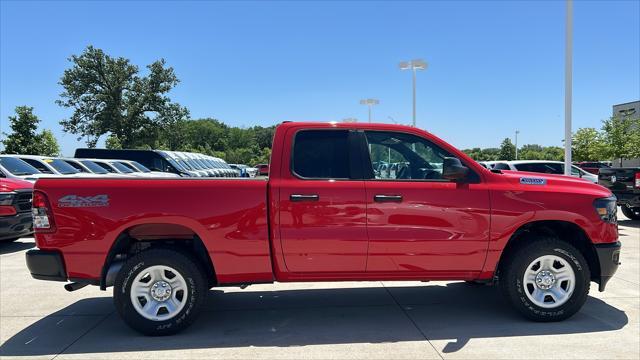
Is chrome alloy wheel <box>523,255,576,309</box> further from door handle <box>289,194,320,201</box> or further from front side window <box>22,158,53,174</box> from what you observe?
front side window <box>22,158,53,174</box>

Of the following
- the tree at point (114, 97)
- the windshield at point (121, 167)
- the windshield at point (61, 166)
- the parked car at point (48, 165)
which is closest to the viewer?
the parked car at point (48, 165)

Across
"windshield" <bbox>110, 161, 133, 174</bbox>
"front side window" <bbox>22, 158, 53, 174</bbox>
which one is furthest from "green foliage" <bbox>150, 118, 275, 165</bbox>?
"front side window" <bbox>22, 158, 53, 174</bbox>

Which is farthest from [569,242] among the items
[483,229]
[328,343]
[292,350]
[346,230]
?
[292,350]

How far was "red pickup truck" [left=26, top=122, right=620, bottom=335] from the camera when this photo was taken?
4.38 metres

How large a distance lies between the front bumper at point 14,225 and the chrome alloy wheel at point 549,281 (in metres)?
8.19

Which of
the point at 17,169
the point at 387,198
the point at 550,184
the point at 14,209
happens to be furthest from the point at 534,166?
the point at 17,169

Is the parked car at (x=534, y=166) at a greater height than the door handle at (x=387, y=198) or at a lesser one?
greater

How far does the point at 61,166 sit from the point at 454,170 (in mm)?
12551

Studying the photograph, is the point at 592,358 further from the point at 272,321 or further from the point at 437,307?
the point at 272,321

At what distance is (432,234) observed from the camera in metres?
4.55

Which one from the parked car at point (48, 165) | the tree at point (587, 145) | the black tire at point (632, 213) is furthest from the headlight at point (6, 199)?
the tree at point (587, 145)

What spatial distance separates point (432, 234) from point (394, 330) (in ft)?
3.26

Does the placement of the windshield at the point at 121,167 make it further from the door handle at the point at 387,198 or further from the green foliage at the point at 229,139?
the green foliage at the point at 229,139

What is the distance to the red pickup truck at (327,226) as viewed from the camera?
14.4 feet
